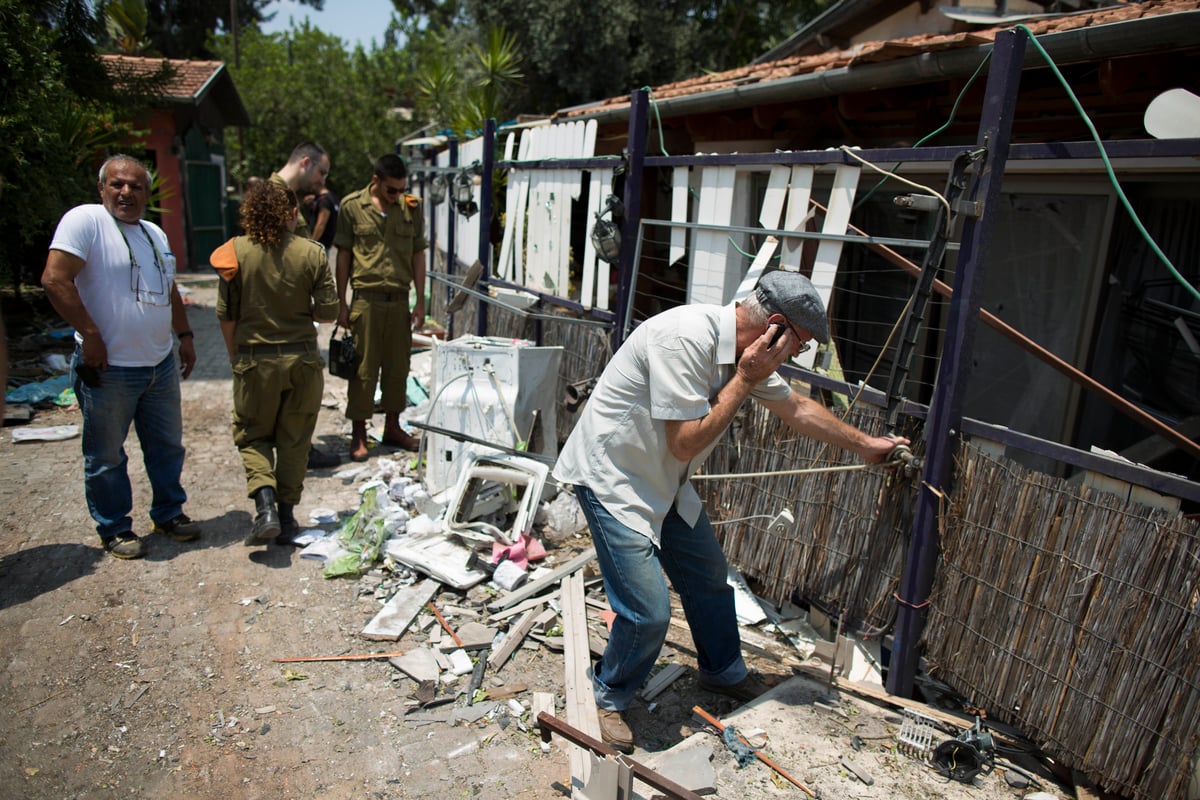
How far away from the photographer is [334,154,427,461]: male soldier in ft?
19.0

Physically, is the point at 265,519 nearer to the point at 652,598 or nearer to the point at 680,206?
the point at 652,598

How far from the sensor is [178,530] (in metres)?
4.48

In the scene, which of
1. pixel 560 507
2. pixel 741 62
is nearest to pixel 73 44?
pixel 560 507

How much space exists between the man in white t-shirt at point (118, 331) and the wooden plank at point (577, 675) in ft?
7.74

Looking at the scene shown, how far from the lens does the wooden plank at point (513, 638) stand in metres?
3.51

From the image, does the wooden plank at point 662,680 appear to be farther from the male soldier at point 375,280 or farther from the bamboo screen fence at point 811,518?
the male soldier at point 375,280

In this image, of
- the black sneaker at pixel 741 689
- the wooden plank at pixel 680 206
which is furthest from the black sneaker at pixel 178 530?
the wooden plank at pixel 680 206

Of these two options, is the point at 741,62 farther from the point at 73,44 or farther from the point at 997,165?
the point at 997,165

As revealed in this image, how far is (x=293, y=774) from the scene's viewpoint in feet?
9.22

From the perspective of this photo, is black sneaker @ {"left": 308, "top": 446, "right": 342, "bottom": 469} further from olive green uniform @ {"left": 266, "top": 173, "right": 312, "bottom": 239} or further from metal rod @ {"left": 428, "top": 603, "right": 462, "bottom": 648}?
metal rod @ {"left": 428, "top": 603, "right": 462, "bottom": 648}

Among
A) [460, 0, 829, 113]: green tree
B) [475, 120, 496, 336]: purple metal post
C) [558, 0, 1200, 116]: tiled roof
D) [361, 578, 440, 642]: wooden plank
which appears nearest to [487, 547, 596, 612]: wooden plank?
[361, 578, 440, 642]: wooden plank

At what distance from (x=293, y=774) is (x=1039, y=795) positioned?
8.50 ft

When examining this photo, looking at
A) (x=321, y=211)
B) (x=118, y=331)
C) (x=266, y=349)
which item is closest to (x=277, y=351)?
(x=266, y=349)

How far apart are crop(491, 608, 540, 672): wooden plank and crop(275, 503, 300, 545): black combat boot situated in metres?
1.55
